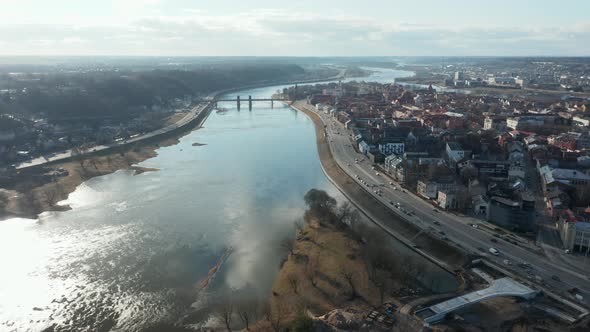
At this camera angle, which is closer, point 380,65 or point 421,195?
point 421,195

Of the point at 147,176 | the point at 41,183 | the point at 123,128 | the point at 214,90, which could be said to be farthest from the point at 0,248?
the point at 214,90

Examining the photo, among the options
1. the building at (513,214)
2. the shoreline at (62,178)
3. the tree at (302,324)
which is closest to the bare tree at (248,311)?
the tree at (302,324)

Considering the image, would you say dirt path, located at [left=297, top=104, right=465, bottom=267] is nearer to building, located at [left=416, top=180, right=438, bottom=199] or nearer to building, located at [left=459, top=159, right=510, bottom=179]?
building, located at [left=416, top=180, right=438, bottom=199]

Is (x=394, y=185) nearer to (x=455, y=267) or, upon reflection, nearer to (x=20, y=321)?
(x=455, y=267)

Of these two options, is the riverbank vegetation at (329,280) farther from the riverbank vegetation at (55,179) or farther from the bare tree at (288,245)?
the riverbank vegetation at (55,179)

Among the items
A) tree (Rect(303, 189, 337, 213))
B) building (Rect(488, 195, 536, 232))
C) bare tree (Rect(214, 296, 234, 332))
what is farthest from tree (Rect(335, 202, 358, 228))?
bare tree (Rect(214, 296, 234, 332))
